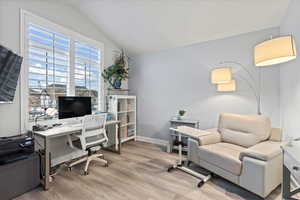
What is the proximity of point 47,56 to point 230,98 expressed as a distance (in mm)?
3495

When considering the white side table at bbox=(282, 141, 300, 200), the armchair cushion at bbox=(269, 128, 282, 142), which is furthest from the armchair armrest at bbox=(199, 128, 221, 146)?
the white side table at bbox=(282, 141, 300, 200)

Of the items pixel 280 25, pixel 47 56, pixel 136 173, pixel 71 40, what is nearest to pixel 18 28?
pixel 47 56

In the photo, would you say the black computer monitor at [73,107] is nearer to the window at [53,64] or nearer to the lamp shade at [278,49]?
the window at [53,64]

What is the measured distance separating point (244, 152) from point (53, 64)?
3.24 metres

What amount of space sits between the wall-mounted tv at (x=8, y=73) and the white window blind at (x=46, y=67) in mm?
251

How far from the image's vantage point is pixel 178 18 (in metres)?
2.77

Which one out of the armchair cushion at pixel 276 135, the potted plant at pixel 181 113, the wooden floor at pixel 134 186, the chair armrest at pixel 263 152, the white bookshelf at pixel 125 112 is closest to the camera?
the chair armrest at pixel 263 152

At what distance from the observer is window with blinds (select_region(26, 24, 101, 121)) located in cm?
234

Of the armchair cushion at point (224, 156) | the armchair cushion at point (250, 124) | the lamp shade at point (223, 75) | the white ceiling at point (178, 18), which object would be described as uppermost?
the white ceiling at point (178, 18)

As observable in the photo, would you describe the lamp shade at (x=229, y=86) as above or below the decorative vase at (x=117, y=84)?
below

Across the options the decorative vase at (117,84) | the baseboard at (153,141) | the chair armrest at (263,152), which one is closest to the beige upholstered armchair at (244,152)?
the chair armrest at (263,152)

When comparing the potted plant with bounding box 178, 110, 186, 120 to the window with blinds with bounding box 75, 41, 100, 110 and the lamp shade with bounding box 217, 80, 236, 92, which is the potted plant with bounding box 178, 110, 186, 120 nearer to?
the lamp shade with bounding box 217, 80, 236, 92

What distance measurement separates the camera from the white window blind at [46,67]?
2324mm

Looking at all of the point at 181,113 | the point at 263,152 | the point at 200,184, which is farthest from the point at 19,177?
the point at 263,152
